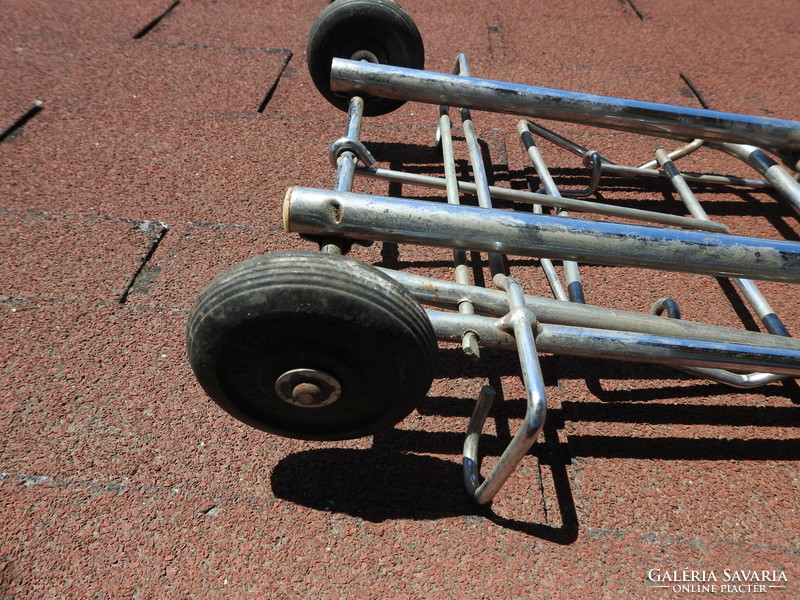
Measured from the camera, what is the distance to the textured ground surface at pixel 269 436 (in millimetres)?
1787

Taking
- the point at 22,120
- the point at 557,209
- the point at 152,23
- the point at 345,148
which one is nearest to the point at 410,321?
the point at 345,148

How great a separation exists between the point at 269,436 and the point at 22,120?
264cm

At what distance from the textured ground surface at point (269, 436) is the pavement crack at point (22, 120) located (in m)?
0.02

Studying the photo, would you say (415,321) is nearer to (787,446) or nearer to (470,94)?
(470,94)

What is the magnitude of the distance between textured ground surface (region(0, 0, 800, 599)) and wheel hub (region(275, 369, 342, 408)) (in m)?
0.46

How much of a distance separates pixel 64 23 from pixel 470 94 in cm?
360

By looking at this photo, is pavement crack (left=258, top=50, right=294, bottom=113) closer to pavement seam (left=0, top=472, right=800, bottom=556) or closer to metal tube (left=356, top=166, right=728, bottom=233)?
metal tube (left=356, top=166, right=728, bottom=233)

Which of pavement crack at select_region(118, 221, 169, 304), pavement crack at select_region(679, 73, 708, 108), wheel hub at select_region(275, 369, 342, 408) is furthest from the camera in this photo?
pavement crack at select_region(679, 73, 708, 108)

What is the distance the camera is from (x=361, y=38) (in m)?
2.92

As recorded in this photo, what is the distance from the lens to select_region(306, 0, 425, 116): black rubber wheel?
285 cm

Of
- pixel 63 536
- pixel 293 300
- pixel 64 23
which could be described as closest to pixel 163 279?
pixel 63 536

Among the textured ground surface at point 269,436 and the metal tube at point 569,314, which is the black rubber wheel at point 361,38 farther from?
the metal tube at point 569,314

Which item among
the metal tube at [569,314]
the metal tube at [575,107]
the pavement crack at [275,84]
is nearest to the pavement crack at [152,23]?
the pavement crack at [275,84]

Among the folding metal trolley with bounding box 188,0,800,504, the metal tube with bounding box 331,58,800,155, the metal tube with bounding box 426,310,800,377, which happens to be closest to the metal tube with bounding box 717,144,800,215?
the metal tube with bounding box 331,58,800,155
